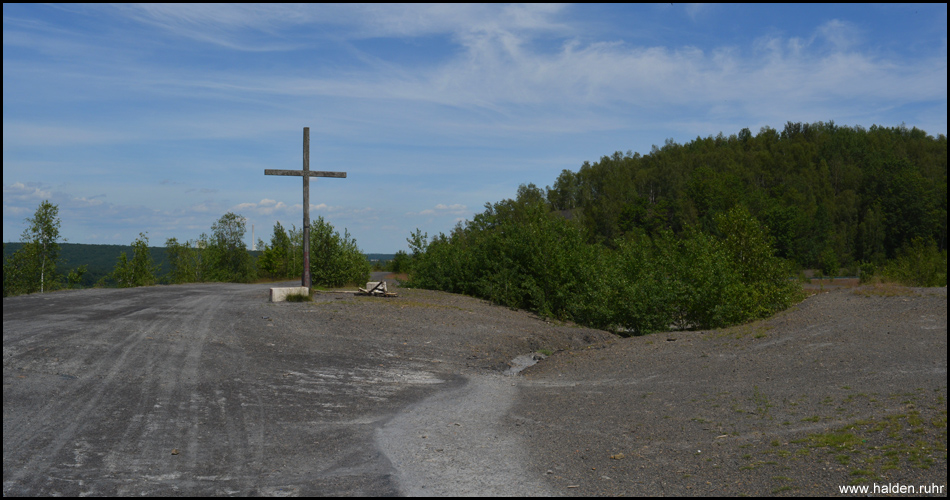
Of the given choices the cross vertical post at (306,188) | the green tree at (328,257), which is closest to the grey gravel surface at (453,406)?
the cross vertical post at (306,188)

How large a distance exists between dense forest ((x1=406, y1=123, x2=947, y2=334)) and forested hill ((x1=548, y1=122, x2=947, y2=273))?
0.83 ft

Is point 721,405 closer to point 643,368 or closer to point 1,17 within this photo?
point 643,368

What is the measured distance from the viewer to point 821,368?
383 inches

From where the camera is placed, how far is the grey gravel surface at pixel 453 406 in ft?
18.2

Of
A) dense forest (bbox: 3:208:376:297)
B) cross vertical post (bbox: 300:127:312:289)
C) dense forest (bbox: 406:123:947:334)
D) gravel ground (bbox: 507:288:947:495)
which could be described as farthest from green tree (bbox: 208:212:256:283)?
gravel ground (bbox: 507:288:947:495)

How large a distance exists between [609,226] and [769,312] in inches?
2830

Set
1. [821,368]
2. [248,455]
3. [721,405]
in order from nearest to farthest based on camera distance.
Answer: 1. [248,455]
2. [721,405]
3. [821,368]

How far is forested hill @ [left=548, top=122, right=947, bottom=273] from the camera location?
79.0 meters

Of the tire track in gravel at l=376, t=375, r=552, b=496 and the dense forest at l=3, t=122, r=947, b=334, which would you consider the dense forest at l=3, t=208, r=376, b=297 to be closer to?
the dense forest at l=3, t=122, r=947, b=334

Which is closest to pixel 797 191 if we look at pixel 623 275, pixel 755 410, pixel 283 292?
pixel 623 275

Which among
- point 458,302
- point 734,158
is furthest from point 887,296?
point 734,158

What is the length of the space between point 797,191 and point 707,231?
3189 cm

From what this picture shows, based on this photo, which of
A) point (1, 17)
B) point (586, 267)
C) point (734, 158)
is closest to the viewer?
point (1, 17)

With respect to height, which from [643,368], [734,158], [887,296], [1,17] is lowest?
[643,368]
